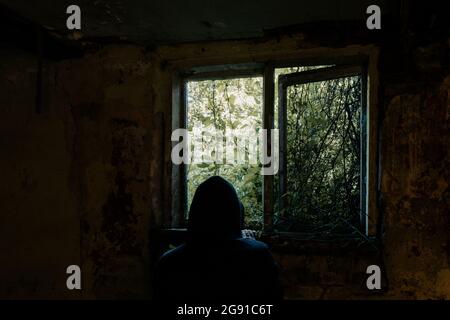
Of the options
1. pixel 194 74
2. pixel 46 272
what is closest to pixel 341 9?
pixel 194 74

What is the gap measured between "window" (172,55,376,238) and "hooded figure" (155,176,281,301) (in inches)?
39.8

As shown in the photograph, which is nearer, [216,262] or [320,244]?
[216,262]

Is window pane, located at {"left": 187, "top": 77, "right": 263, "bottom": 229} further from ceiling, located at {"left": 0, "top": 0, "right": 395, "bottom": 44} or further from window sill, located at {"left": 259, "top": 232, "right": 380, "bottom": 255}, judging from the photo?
ceiling, located at {"left": 0, "top": 0, "right": 395, "bottom": 44}

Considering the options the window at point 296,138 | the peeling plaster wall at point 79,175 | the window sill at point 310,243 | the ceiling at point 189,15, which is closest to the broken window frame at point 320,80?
the window at point 296,138

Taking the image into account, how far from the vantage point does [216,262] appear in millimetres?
1754

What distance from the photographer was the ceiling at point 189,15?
235 cm

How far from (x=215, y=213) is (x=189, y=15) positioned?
1412 mm

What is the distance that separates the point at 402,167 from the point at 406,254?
58cm

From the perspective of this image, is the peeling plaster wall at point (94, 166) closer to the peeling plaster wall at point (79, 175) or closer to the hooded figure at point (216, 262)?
the peeling plaster wall at point (79, 175)

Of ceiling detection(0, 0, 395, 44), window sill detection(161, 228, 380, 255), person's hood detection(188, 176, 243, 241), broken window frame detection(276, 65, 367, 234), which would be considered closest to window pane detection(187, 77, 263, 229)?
broken window frame detection(276, 65, 367, 234)

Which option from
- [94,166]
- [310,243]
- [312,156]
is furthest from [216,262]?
[94,166]

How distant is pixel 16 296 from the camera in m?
2.98

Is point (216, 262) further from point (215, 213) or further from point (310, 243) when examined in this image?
point (310, 243)
